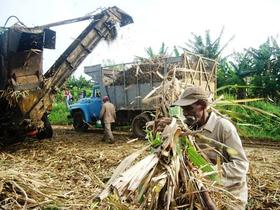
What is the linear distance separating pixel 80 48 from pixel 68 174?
427cm

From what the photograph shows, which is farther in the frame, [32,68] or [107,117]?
[107,117]

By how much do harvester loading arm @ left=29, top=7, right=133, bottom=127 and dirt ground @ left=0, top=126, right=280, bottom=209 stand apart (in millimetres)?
1213

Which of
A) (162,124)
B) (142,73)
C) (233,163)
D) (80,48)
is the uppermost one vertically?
(80,48)

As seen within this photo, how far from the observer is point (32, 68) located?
9391 mm

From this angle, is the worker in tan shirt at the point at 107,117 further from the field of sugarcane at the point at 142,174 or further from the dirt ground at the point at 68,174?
the field of sugarcane at the point at 142,174

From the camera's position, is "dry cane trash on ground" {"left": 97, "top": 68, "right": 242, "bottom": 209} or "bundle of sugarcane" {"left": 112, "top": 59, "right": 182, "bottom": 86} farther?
"bundle of sugarcane" {"left": 112, "top": 59, "right": 182, "bottom": 86}

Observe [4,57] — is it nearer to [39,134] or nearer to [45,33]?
[45,33]

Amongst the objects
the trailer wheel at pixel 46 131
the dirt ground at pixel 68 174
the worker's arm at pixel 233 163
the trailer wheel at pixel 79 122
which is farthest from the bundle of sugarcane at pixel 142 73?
the worker's arm at pixel 233 163

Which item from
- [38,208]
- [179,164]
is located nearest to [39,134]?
[38,208]

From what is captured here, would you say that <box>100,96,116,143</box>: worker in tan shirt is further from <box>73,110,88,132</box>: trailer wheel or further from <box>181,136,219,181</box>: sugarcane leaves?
<box>181,136,219,181</box>: sugarcane leaves

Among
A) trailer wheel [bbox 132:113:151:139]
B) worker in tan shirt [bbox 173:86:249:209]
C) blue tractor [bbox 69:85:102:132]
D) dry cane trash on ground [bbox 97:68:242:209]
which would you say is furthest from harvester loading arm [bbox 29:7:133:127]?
dry cane trash on ground [bbox 97:68:242:209]

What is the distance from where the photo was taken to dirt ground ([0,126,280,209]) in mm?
4766

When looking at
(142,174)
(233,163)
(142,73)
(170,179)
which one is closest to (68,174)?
(233,163)

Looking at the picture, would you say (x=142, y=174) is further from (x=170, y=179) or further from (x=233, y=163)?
(x=233, y=163)
